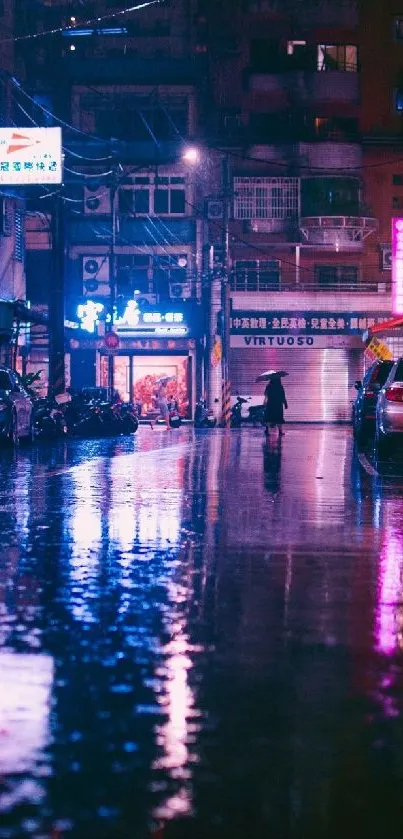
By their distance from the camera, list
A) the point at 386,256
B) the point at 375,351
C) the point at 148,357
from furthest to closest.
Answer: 1. the point at 148,357
2. the point at 386,256
3. the point at 375,351

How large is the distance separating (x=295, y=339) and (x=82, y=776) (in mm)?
60071

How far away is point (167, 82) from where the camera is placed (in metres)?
62.7

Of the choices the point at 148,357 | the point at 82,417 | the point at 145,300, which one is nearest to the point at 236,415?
the point at 148,357

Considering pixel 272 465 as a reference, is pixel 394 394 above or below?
above

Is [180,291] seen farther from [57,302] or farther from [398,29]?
[57,302]

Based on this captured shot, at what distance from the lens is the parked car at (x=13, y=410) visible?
30.3m

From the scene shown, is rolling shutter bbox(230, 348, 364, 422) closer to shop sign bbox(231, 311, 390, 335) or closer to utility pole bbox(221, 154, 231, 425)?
shop sign bbox(231, 311, 390, 335)

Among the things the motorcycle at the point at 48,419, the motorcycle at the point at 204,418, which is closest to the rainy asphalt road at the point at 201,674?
the motorcycle at the point at 48,419

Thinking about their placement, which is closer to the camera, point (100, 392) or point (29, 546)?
point (29, 546)

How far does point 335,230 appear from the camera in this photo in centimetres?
6175

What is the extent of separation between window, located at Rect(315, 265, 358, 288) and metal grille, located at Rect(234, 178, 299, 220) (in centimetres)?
301

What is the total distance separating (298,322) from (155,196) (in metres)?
8.44

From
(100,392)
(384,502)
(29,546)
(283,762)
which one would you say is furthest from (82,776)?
(100,392)

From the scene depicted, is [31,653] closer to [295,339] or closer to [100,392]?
[100,392]
